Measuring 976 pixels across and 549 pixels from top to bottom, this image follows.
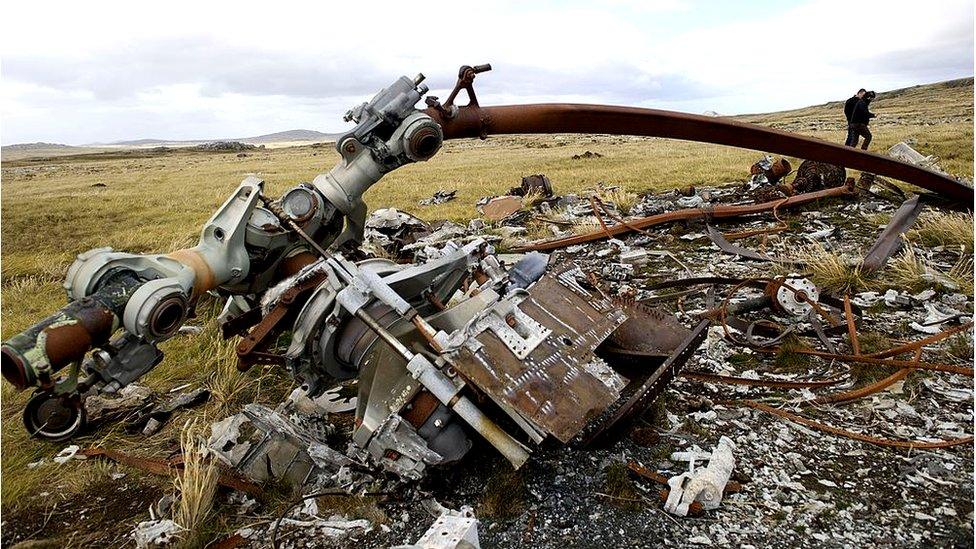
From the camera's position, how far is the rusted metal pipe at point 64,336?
8.46 feet

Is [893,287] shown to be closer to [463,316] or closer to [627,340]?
[627,340]

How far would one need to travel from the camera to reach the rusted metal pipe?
2580 mm

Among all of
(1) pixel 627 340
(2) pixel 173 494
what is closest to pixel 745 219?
(1) pixel 627 340

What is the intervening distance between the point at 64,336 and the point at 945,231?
8.06m

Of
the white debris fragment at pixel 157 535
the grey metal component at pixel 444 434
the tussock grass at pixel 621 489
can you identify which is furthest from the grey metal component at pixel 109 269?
the tussock grass at pixel 621 489

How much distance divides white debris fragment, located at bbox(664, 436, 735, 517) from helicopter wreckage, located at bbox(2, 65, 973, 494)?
42 cm

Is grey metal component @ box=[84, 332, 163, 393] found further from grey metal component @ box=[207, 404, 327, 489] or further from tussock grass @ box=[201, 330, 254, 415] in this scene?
tussock grass @ box=[201, 330, 254, 415]

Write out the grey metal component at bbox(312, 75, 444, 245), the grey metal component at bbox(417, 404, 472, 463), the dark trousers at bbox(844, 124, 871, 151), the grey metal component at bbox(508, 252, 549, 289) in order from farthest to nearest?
the dark trousers at bbox(844, 124, 871, 151), the grey metal component at bbox(508, 252, 549, 289), the grey metal component at bbox(312, 75, 444, 245), the grey metal component at bbox(417, 404, 472, 463)

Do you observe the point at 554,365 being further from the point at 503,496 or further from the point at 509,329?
the point at 503,496

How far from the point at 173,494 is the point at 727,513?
2.98 metres

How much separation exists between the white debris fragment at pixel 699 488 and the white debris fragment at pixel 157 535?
2.49 meters

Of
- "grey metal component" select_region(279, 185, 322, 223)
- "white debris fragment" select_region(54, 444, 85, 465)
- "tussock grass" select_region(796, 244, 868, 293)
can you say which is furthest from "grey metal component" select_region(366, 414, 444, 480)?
"tussock grass" select_region(796, 244, 868, 293)

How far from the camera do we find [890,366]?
409 cm

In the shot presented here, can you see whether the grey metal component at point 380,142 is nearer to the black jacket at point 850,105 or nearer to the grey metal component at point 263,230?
the grey metal component at point 263,230
